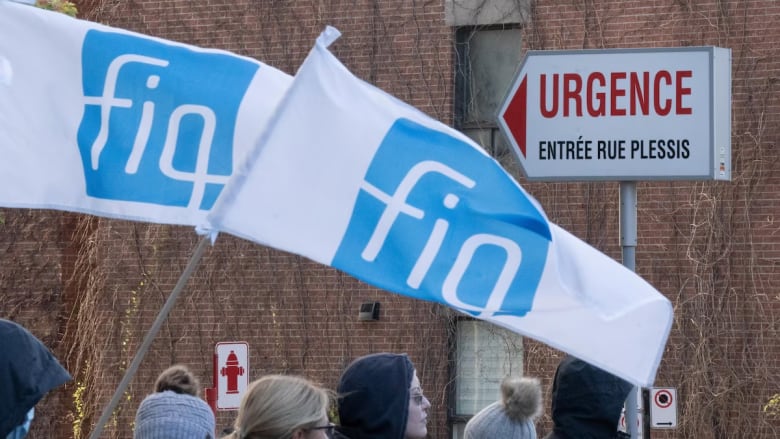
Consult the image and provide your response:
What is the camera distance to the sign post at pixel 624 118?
21.9 ft

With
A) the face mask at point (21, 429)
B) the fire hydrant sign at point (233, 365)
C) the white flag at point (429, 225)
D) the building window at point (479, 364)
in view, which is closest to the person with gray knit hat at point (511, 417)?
the white flag at point (429, 225)

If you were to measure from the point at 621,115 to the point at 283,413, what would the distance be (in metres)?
3.16

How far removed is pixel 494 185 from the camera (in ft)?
15.9

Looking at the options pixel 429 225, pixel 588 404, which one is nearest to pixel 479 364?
pixel 588 404

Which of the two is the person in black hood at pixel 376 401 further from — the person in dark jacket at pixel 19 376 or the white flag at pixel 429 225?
the person in dark jacket at pixel 19 376

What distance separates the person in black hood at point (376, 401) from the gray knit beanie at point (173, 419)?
125cm

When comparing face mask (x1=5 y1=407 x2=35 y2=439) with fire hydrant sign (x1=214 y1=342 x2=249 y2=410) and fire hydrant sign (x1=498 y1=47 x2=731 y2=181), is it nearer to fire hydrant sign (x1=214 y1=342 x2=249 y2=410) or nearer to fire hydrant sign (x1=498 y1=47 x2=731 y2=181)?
fire hydrant sign (x1=498 y1=47 x2=731 y2=181)

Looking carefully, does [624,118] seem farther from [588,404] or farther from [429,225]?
[429,225]

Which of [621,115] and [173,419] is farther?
[621,115]

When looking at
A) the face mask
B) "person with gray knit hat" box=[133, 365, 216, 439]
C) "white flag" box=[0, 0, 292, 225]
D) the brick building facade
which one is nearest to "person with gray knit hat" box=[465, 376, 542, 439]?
"person with gray knit hat" box=[133, 365, 216, 439]

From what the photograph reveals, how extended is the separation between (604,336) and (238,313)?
14415 mm

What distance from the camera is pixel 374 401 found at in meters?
5.18

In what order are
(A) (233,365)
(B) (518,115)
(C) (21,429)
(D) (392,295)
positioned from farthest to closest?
(D) (392,295) < (A) (233,365) < (B) (518,115) < (C) (21,429)

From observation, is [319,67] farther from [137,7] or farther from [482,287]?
[137,7]
